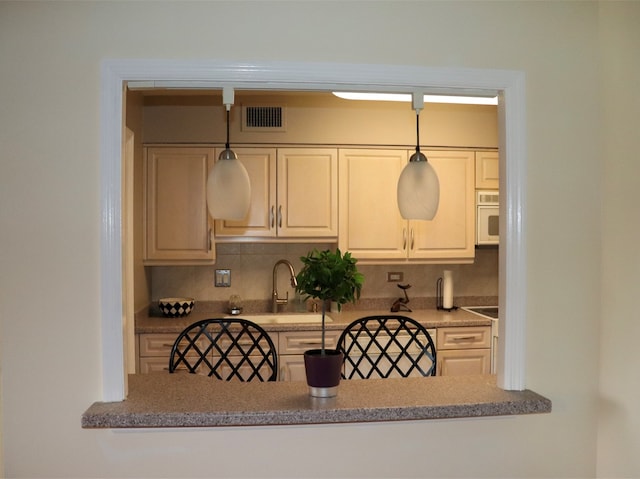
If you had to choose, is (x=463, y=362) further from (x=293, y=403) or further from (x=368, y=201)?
(x=293, y=403)

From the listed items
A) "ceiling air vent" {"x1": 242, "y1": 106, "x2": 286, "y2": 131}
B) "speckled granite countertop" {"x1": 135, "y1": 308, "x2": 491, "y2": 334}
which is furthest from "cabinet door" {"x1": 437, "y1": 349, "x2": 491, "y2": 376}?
"ceiling air vent" {"x1": 242, "y1": 106, "x2": 286, "y2": 131}

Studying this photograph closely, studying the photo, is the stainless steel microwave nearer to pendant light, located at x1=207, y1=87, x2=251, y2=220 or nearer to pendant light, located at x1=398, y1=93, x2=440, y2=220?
pendant light, located at x1=398, y1=93, x2=440, y2=220

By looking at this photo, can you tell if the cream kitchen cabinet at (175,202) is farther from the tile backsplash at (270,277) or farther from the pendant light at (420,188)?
the pendant light at (420,188)

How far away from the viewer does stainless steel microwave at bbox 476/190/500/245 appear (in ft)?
12.6

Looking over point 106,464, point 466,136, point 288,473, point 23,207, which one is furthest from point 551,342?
point 466,136

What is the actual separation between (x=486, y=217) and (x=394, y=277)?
2.76ft

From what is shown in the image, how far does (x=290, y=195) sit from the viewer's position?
3.71 m

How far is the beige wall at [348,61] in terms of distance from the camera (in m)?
1.68

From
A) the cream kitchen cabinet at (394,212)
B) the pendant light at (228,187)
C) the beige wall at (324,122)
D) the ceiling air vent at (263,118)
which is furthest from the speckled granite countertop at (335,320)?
the pendant light at (228,187)

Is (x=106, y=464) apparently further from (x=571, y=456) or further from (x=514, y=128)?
(x=514, y=128)

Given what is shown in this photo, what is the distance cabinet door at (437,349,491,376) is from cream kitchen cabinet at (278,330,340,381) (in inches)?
34.5

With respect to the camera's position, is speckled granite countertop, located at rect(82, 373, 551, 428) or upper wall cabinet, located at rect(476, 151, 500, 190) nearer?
speckled granite countertop, located at rect(82, 373, 551, 428)

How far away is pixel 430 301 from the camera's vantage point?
4.17 m

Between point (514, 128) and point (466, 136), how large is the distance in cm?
209
